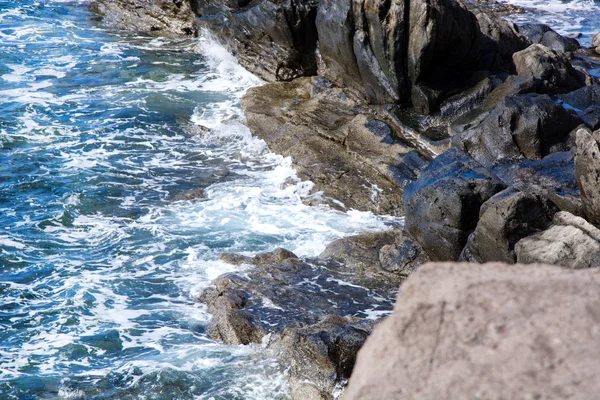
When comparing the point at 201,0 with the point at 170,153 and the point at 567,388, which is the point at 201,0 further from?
the point at 567,388

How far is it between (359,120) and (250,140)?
281 cm

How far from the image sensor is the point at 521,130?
535 inches

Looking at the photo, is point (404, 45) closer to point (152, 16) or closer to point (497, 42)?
point (497, 42)

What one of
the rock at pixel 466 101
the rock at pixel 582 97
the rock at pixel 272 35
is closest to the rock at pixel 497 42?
the rock at pixel 466 101

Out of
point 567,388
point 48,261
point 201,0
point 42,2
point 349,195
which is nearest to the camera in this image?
point 567,388

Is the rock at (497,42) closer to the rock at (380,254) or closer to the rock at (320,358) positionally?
the rock at (380,254)

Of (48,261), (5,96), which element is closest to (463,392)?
(48,261)

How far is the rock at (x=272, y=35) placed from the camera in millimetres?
20062

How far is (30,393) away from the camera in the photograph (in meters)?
9.01

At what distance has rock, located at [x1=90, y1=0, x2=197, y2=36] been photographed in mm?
25203

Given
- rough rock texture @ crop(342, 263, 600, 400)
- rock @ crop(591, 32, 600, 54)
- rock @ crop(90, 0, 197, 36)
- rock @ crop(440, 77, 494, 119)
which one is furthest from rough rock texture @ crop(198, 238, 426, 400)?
rock @ crop(90, 0, 197, 36)

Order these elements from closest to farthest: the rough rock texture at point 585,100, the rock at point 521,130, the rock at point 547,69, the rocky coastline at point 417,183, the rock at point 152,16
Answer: the rocky coastline at point 417,183, the rock at point 521,130, the rough rock texture at point 585,100, the rock at point 547,69, the rock at point 152,16

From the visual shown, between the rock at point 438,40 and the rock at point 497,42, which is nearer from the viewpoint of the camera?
the rock at point 438,40

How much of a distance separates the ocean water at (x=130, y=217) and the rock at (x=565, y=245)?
3716mm
